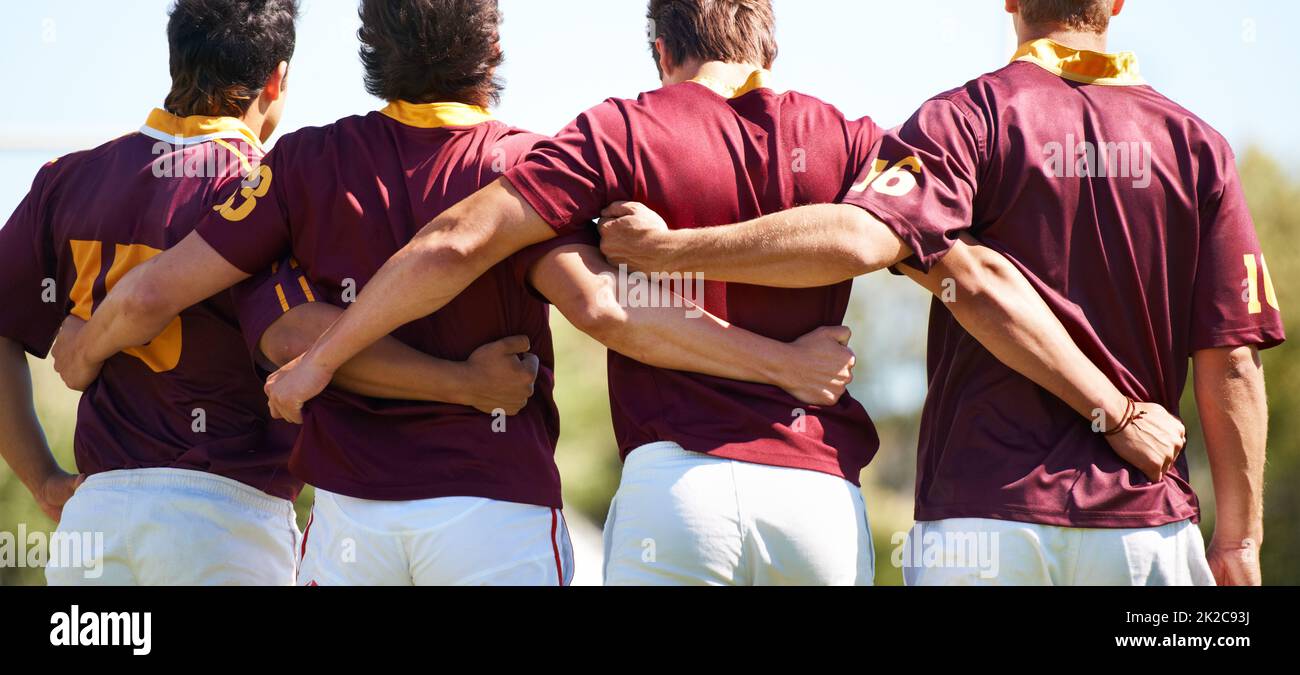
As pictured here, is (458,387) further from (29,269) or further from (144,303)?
(29,269)

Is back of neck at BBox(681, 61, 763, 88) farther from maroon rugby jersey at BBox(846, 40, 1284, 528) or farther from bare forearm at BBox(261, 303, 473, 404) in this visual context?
bare forearm at BBox(261, 303, 473, 404)

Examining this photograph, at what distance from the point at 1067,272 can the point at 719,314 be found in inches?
31.3

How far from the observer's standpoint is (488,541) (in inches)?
120

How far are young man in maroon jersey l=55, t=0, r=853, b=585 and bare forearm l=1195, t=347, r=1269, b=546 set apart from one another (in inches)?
34.9

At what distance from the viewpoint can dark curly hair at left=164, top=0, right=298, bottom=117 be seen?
380cm

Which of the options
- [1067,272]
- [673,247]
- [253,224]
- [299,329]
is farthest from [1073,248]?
[253,224]

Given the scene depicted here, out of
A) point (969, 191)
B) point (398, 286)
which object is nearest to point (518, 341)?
point (398, 286)

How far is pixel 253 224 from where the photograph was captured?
3.23 meters

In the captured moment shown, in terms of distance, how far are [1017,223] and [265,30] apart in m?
2.19

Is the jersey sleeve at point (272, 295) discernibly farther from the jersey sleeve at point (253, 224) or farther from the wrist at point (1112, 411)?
the wrist at point (1112, 411)

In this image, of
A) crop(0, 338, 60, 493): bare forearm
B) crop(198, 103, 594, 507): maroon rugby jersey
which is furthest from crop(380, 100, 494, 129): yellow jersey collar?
crop(0, 338, 60, 493): bare forearm

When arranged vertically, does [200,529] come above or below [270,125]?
below
